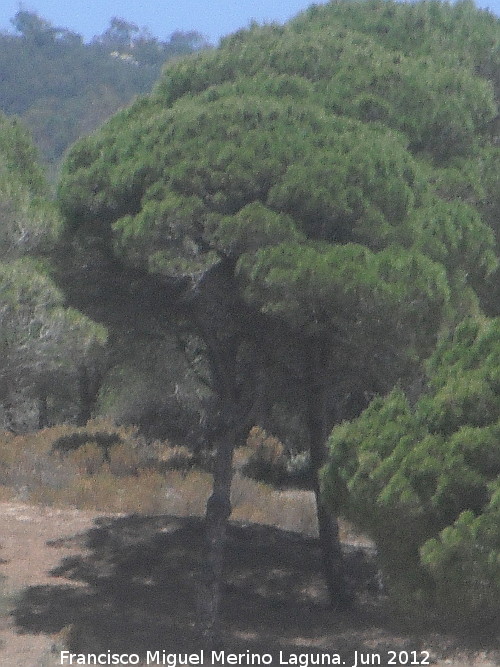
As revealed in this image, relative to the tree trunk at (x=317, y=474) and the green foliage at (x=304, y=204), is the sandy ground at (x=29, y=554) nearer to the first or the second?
the tree trunk at (x=317, y=474)

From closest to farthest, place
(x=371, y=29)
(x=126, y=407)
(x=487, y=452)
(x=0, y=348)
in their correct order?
(x=487, y=452)
(x=0, y=348)
(x=371, y=29)
(x=126, y=407)

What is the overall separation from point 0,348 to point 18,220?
137 centimetres

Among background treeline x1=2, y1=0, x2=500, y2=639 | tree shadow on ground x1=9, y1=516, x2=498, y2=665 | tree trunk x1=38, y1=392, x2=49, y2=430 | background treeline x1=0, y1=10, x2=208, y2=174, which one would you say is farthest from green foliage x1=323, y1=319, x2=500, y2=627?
background treeline x1=0, y1=10, x2=208, y2=174

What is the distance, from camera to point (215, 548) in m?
9.60

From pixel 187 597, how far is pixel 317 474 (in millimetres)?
2394

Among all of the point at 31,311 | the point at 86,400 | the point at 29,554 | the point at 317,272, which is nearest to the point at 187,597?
the point at 29,554

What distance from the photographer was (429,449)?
21.4 feet

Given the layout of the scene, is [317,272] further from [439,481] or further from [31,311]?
[31,311]

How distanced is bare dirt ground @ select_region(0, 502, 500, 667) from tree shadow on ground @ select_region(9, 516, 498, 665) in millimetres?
13

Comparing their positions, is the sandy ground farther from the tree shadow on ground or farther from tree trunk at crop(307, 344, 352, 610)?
tree trunk at crop(307, 344, 352, 610)

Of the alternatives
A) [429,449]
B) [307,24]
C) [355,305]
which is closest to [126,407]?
[307,24]

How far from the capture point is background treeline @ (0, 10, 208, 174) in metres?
75.2

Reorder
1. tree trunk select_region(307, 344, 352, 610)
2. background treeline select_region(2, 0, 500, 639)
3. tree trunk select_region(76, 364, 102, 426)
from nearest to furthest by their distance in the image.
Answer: background treeline select_region(2, 0, 500, 639) < tree trunk select_region(307, 344, 352, 610) < tree trunk select_region(76, 364, 102, 426)

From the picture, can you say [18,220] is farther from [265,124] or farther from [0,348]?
[265,124]
